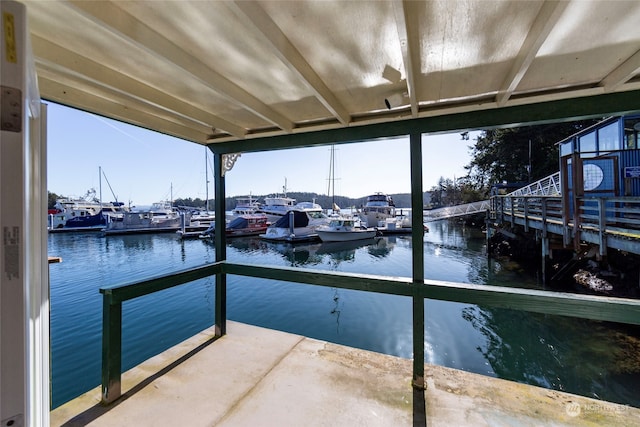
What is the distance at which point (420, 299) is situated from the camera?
210cm

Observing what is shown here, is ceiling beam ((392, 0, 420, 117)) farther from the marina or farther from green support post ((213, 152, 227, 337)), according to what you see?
green support post ((213, 152, 227, 337))

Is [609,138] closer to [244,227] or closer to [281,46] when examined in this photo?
[281,46]

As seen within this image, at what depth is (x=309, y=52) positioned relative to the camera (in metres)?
1.35

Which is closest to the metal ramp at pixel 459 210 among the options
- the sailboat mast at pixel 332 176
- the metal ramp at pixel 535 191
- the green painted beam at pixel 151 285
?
the metal ramp at pixel 535 191

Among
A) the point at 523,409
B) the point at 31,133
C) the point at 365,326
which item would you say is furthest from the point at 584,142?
the point at 31,133

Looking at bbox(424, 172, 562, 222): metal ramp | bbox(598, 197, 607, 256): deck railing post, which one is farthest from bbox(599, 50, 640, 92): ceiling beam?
bbox(424, 172, 562, 222): metal ramp

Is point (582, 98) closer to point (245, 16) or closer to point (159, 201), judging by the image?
point (245, 16)

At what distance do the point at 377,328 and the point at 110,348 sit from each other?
4643mm

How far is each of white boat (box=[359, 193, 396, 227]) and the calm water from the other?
10931mm

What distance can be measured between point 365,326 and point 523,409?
153 inches

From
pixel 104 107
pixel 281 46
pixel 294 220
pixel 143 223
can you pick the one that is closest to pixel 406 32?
pixel 281 46

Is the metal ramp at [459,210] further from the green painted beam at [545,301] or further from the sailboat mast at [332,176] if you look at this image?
the green painted beam at [545,301]

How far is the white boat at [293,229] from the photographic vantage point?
16.8 meters

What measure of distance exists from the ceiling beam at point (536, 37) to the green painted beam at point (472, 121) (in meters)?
0.33
